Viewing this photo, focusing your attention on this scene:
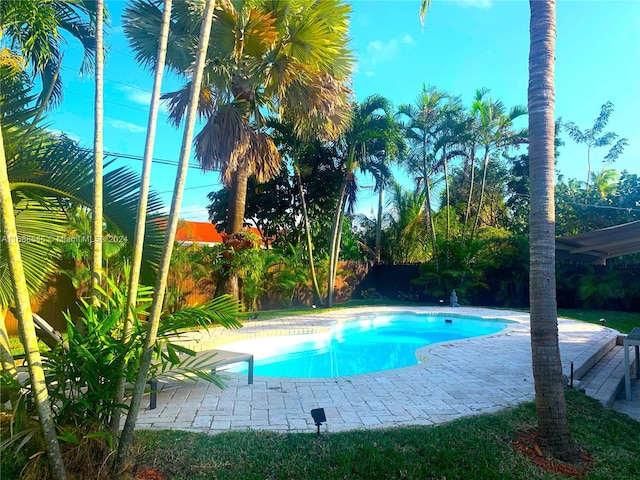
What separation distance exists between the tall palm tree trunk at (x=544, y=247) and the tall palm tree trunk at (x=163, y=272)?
2.87 metres

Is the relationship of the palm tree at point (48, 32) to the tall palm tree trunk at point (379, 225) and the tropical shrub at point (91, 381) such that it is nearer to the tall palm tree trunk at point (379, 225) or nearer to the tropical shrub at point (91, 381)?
the tropical shrub at point (91, 381)

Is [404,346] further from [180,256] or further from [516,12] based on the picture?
[516,12]

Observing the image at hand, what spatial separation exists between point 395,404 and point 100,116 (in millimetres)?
4249

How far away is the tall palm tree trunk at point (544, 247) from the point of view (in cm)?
340

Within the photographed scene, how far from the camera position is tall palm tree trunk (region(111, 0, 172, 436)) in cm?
262

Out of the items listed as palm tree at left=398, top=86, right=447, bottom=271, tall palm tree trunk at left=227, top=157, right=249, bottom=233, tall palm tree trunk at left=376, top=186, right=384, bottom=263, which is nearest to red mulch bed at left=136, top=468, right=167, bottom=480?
tall palm tree trunk at left=227, top=157, right=249, bottom=233

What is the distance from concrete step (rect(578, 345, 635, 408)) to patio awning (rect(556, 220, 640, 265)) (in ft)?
6.47

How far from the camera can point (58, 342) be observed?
2789mm

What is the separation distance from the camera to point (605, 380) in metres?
6.32

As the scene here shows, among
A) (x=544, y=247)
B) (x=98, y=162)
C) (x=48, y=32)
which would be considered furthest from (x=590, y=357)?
(x=48, y=32)

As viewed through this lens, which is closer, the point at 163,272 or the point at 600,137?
the point at 163,272

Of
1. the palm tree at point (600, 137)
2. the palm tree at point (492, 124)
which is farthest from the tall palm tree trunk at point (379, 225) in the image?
the palm tree at point (600, 137)

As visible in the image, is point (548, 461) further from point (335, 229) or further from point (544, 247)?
point (335, 229)

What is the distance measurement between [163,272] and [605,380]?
6.94 m
